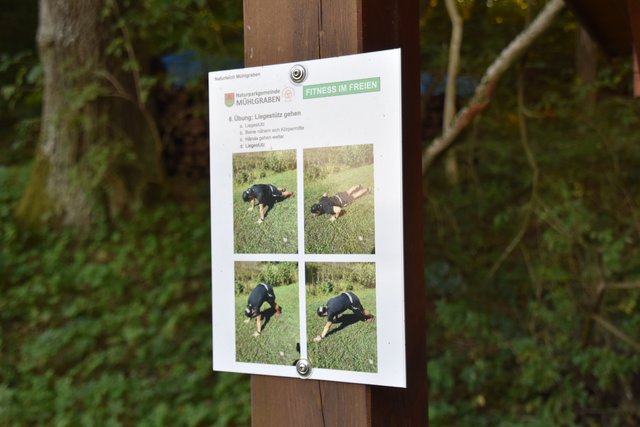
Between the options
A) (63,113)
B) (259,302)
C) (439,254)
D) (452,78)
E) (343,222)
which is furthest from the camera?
(439,254)

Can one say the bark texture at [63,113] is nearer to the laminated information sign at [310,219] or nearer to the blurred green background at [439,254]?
the blurred green background at [439,254]

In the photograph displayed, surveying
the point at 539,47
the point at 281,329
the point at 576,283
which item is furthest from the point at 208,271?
the point at 281,329

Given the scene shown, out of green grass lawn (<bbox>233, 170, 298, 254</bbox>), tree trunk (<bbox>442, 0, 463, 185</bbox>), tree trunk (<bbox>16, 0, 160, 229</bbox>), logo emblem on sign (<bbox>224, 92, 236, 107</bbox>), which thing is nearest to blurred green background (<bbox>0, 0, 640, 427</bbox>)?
tree trunk (<bbox>16, 0, 160, 229</bbox>)

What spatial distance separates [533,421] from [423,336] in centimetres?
344

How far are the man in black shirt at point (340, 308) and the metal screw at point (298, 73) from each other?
0.49 m

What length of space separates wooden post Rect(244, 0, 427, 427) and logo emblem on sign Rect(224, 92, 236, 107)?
0.11 metres

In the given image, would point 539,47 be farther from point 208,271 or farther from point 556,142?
point 208,271

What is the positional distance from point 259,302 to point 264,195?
25 cm

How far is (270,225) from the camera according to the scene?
1.72 m

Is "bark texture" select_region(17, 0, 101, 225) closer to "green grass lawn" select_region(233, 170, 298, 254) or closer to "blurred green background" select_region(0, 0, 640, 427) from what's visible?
"blurred green background" select_region(0, 0, 640, 427)

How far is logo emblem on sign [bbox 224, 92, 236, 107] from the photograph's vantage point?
1766 mm

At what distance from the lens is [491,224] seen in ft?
24.4

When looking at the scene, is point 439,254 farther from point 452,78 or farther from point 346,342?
point 346,342

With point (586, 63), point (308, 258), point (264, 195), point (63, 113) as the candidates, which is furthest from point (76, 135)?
point (308, 258)
